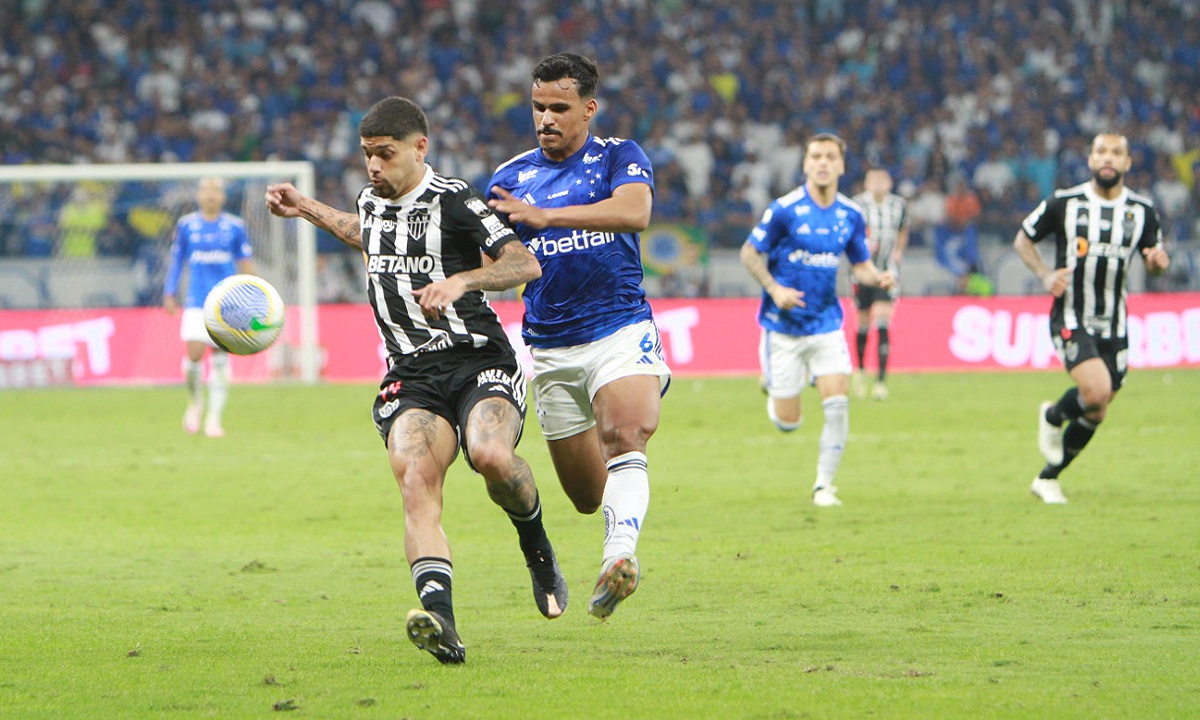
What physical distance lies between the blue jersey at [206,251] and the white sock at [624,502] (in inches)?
386

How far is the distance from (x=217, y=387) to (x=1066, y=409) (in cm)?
866

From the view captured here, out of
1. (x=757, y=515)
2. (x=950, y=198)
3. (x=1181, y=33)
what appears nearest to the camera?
(x=757, y=515)

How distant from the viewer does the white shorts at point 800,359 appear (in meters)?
10.3

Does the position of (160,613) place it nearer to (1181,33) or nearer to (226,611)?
(226,611)

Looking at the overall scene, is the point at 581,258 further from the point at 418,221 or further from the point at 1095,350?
the point at 1095,350

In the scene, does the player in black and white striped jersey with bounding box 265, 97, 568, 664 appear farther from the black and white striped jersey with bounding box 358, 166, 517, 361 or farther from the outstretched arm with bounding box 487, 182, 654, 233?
the outstretched arm with bounding box 487, 182, 654, 233

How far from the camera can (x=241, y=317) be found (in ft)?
21.1

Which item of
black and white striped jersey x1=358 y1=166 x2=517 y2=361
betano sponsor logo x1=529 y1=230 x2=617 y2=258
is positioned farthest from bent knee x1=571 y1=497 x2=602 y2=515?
black and white striped jersey x1=358 y1=166 x2=517 y2=361

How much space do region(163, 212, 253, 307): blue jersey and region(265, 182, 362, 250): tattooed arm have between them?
9244 mm

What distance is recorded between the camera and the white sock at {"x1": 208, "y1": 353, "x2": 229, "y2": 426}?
50.4 feet

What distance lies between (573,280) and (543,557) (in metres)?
1.16

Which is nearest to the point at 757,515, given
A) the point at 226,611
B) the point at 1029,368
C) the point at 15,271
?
the point at 226,611

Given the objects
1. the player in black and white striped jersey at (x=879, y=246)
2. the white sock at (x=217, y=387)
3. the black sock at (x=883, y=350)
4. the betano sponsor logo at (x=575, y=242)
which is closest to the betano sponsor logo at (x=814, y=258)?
the betano sponsor logo at (x=575, y=242)

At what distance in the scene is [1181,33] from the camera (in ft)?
98.5
